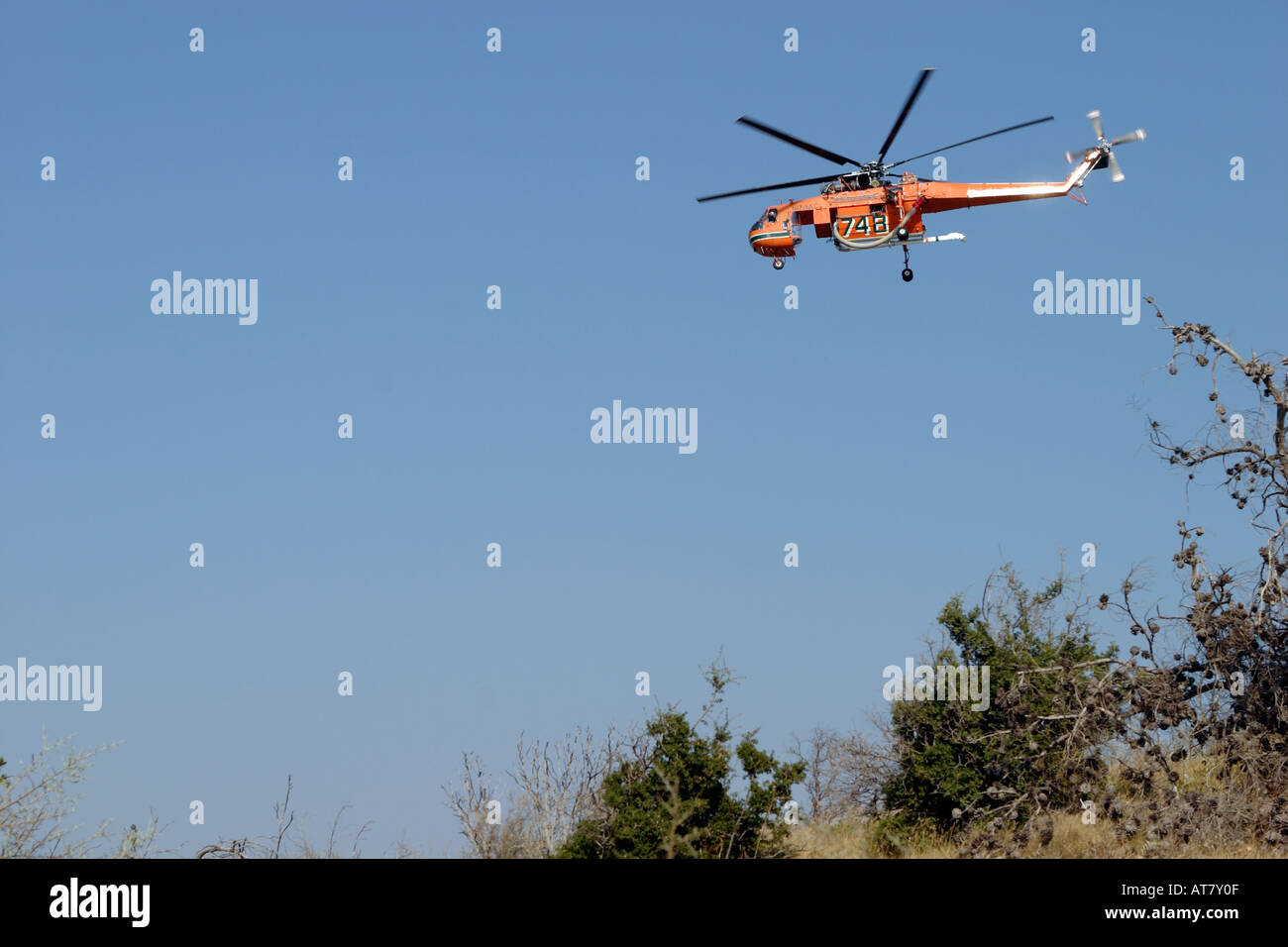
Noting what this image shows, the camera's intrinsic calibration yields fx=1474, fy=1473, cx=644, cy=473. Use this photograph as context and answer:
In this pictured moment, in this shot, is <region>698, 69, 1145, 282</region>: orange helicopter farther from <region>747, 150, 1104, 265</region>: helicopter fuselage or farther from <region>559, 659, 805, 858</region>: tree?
<region>559, 659, 805, 858</region>: tree

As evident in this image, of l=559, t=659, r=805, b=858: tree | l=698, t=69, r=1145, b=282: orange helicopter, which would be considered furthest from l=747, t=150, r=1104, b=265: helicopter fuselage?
l=559, t=659, r=805, b=858: tree

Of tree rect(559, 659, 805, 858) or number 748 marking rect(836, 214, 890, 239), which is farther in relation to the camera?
number 748 marking rect(836, 214, 890, 239)

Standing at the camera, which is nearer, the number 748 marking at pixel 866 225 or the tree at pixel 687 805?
the tree at pixel 687 805

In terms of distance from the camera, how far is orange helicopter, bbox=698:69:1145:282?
32969mm

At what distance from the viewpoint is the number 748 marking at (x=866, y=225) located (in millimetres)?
33062

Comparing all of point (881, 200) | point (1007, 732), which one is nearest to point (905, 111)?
point (881, 200)

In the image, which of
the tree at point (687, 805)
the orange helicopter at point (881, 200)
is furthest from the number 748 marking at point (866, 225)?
the tree at point (687, 805)

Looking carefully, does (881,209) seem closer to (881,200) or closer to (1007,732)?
(881,200)

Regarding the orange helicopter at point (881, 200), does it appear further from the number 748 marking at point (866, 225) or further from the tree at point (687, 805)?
the tree at point (687, 805)

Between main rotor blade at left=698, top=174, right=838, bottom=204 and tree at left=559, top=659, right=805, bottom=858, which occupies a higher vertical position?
main rotor blade at left=698, top=174, right=838, bottom=204
